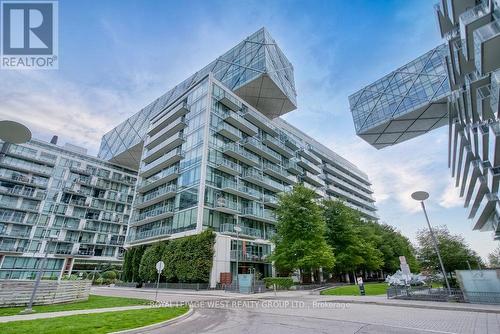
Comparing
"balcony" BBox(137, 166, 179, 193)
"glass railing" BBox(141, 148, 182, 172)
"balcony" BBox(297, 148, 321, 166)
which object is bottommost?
"balcony" BBox(137, 166, 179, 193)

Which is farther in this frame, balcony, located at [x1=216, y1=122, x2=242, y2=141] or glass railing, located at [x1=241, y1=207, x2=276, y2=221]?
balcony, located at [x1=216, y1=122, x2=242, y2=141]

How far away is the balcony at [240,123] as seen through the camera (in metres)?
40.5

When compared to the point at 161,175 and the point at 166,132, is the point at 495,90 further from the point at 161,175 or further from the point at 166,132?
the point at 166,132

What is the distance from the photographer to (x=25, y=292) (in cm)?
1334

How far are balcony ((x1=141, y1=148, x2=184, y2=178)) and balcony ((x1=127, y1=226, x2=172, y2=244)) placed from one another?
10.4m

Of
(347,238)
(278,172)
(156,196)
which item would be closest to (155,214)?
(156,196)

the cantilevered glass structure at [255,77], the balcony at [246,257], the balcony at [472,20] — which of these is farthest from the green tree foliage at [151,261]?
the balcony at [472,20]

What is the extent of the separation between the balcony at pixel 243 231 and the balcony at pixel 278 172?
38.0 feet

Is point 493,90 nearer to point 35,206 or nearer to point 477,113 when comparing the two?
point 477,113

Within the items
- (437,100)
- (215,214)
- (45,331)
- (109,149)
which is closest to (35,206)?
(109,149)

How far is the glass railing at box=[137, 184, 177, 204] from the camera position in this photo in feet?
124

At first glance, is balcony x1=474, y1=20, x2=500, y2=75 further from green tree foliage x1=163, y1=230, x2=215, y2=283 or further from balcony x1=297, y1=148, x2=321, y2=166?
balcony x1=297, y1=148, x2=321, y2=166

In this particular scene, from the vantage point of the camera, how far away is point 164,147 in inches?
1694

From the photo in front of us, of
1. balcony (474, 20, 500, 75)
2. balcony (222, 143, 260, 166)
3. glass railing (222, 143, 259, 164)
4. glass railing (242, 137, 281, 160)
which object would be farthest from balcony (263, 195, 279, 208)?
balcony (474, 20, 500, 75)
